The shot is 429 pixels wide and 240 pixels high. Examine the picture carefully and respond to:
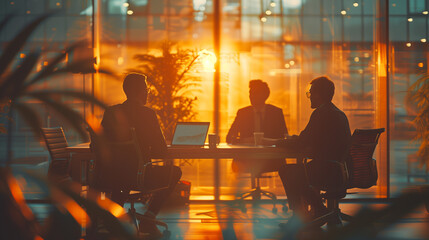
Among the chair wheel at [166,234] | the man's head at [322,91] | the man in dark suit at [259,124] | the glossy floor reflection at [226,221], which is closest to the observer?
the man's head at [322,91]

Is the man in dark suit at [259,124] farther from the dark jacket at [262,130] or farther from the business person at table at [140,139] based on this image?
the business person at table at [140,139]

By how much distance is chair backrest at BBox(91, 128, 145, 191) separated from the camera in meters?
3.38

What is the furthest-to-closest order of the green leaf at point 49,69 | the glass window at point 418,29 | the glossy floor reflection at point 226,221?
the glass window at point 418,29, the glossy floor reflection at point 226,221, the green leaf at point 49,69

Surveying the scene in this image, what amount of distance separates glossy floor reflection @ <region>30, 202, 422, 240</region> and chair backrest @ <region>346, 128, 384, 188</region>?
0.90ft

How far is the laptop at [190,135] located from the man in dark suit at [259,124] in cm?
76

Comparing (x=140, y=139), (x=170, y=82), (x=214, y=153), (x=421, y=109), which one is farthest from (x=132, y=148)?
(x=421, y=109)

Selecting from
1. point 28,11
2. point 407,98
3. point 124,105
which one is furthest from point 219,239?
point 28,11

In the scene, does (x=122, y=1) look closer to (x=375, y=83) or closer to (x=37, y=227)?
(x=375, y=83)

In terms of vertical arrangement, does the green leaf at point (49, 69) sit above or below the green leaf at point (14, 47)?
below

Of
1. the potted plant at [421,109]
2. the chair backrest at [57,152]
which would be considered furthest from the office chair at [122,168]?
the potted plant at [421,109]

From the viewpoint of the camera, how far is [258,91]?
16.5ft

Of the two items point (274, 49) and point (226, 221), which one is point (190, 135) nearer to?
point (226, 221)

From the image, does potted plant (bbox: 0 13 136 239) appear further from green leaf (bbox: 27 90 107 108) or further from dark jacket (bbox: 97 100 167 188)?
dark jacket (bbox: 97 100 167 188)

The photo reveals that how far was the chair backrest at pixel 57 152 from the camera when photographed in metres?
4.45
